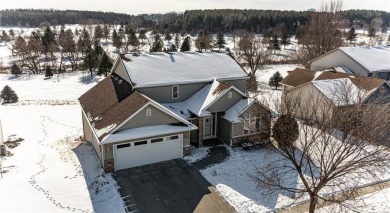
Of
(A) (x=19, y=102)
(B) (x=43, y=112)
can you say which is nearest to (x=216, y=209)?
(B) (x=43, y=112)

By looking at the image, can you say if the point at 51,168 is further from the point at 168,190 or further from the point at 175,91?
the point at 175,91

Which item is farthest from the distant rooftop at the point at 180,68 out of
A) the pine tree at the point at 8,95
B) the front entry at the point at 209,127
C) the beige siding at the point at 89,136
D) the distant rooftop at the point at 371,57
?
the pine tree at the point at 8,95

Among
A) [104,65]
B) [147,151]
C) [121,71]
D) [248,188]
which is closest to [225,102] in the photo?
[147,151]

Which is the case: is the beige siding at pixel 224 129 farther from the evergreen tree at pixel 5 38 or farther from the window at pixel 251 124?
the evergreen tree at pixel 5 38

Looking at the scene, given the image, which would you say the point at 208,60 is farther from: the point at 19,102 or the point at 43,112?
the point at 19,102

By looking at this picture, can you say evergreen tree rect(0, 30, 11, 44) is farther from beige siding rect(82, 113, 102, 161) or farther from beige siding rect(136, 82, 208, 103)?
beige siding rect(136, 82, 208, 103)

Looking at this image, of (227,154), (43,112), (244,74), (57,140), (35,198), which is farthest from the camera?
(43,112)
